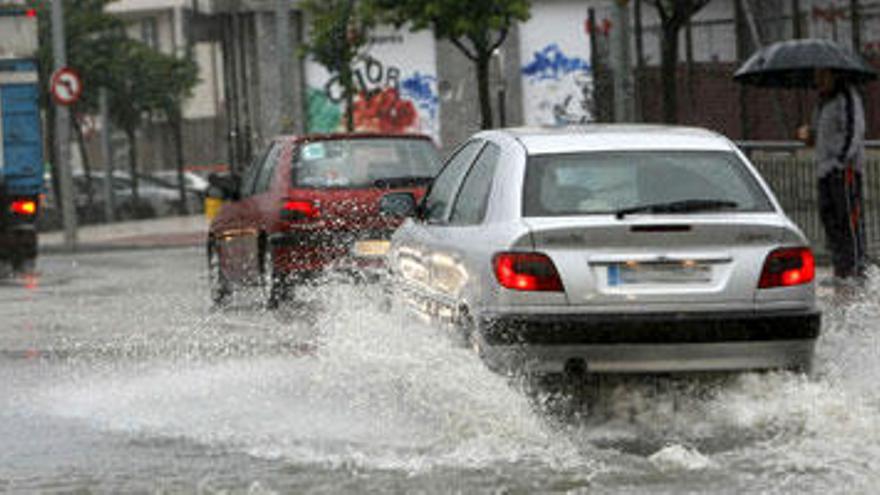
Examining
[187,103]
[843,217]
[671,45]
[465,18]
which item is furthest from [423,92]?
[843,217]

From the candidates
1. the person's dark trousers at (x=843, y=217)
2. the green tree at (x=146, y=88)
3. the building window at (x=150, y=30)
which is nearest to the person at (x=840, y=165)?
the person's dark trousers at (x=843, y=217)

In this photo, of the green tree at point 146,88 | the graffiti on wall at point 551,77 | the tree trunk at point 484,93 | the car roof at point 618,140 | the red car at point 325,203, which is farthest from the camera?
the green tree at point 146,88

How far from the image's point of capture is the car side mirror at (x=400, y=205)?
40.0 ft

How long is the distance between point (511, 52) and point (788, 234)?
130ft

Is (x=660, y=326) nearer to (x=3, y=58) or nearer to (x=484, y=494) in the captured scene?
(x=484, y=494)

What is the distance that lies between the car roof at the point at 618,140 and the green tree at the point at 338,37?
1210 inches

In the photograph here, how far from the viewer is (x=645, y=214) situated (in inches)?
399

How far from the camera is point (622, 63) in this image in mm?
24453

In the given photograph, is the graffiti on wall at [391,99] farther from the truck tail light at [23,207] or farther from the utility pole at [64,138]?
the truck tail light at [23,207]

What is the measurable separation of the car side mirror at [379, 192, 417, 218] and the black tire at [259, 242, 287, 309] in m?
5.66

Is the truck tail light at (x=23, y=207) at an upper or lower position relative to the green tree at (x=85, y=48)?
lower

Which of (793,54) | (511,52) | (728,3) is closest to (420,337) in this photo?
(793,54)

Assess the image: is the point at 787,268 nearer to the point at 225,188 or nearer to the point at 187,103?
the point at 225,188

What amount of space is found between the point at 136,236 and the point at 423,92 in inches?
460
